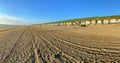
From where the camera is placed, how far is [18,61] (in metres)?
10.1

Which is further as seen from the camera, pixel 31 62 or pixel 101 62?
pixel 31 62

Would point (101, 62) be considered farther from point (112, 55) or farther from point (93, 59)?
point (112, 55)

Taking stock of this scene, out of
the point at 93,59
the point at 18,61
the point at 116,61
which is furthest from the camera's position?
the point at 18,61

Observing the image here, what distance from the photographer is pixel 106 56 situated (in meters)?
9.66

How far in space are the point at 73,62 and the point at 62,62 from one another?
63 centimetres

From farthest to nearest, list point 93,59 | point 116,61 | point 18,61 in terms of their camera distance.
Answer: point 18,61 < point 93,59 < point 116,61

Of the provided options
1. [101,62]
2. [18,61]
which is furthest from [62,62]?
[18,61]

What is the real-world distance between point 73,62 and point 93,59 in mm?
1146

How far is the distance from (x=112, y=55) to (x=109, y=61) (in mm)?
1188

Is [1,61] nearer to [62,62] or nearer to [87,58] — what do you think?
[62,62]

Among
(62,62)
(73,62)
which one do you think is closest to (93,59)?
(73,62)

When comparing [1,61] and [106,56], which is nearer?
[106,56]

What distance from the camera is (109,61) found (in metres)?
8.70

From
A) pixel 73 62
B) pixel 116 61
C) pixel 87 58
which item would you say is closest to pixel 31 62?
pixel 73 62
